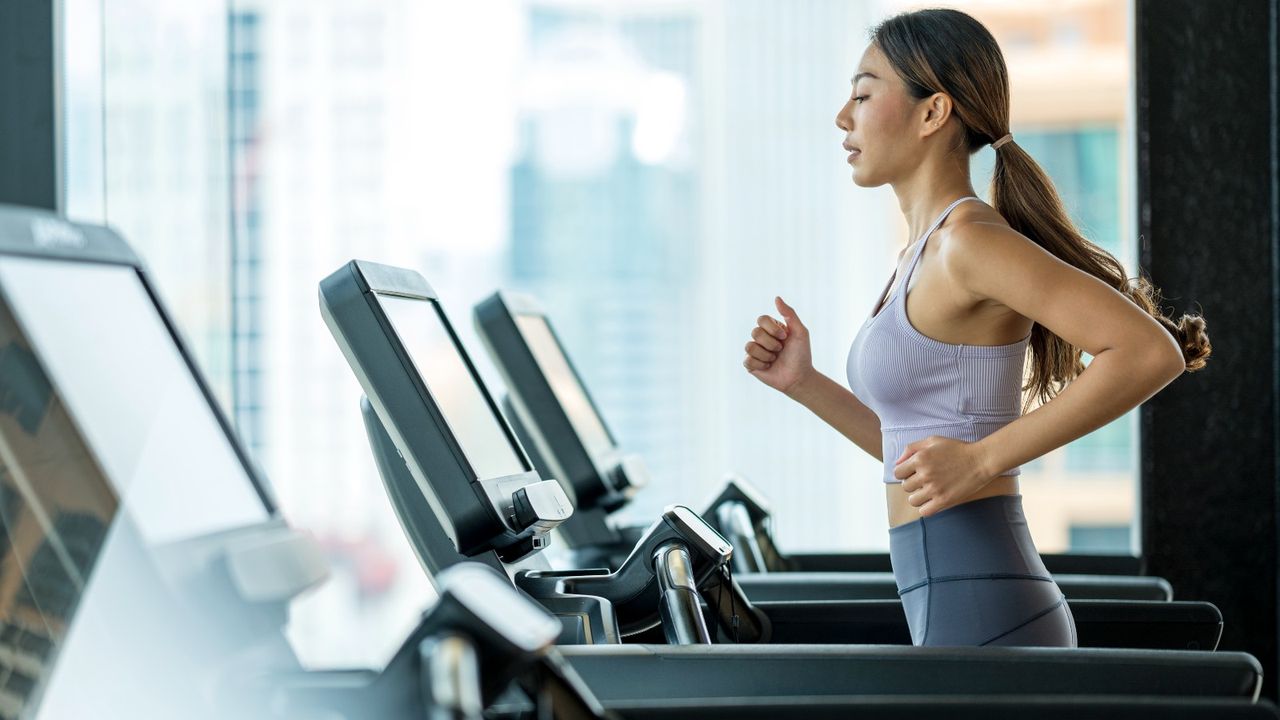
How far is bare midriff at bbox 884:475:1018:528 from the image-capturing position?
55.1 inches

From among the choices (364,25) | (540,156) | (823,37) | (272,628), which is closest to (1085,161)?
(823,37)

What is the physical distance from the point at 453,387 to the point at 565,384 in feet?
2.39

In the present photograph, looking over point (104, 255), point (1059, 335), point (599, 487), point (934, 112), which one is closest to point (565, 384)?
point (599, 487)

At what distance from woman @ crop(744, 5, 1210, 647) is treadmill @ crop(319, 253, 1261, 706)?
0.63ft

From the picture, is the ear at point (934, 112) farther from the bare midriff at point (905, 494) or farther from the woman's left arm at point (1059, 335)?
the bare midriff at point (905, 494)

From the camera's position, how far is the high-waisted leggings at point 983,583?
137cm

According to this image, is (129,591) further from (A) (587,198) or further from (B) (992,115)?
(A) (587,198)

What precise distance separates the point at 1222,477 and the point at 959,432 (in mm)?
1514

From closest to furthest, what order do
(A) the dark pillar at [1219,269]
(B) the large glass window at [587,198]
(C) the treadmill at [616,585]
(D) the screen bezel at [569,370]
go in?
1. (C) the treadmill at [616,585]
2. (D) the screen bezel at [569,370]
3. (A) the dark pillar at [1219,269]
4. (B) the large glass window at [587,198]

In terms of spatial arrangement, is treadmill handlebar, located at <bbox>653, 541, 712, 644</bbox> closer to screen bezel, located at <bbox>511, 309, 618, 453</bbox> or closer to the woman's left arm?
the woman's left arm

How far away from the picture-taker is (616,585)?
60.1 inches

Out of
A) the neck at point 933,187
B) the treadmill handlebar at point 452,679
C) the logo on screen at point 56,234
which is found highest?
the neck at point 933,187

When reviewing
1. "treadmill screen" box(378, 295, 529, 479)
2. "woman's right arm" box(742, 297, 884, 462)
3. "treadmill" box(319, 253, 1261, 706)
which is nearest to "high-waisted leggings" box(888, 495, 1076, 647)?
"treadmill" box(319, 253, 1261, 706)

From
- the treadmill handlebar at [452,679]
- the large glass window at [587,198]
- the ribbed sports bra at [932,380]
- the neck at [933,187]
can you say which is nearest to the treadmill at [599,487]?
the ribbed sports bra at [932,380]
